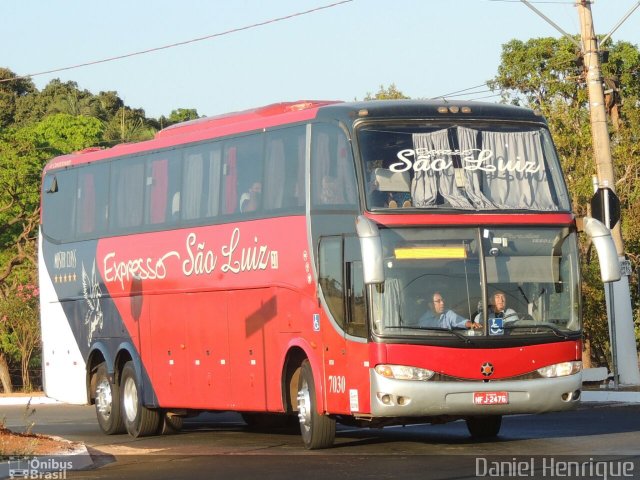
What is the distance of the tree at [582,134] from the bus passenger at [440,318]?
60.0 feet

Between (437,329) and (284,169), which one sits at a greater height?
(284,169)

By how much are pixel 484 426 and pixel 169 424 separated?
20.5ft

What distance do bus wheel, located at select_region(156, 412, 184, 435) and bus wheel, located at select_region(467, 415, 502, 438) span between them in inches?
230

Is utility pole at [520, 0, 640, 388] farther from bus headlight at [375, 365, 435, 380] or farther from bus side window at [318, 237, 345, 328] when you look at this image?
bus headlight at [375, 365, 435, 380]

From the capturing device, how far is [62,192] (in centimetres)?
2556

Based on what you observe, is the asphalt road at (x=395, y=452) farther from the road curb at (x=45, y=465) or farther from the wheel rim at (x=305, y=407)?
the wheel rim at (x=305, y=407)

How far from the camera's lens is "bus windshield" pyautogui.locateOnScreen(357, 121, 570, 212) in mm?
17016

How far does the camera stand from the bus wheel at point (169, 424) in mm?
23062

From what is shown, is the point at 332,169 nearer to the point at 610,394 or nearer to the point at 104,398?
the point at 104,398

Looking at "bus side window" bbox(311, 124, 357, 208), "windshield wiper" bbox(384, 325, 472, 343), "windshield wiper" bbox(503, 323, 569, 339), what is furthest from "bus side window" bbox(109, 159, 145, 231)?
"windshield wiper" bbox(503, 323, 569, 339)

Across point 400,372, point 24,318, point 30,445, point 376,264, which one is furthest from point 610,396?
point 24,318

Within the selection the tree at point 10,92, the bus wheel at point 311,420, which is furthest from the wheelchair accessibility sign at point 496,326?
the tree at point 10,92

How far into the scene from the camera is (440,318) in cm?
1664

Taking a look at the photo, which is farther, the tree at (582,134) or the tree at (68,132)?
the tree at (68,132)
